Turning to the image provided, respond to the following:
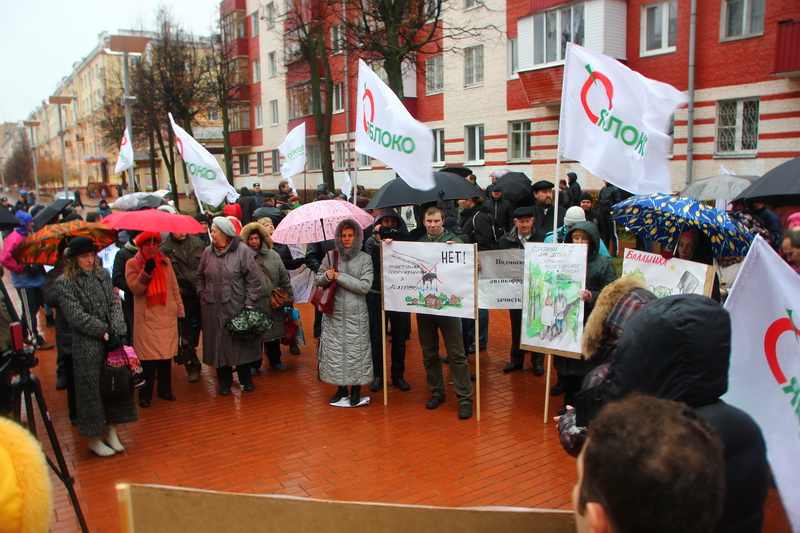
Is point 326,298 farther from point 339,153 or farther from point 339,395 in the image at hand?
point 339,153

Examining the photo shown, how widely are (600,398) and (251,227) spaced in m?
5.84

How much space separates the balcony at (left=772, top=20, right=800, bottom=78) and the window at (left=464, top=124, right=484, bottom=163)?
38.6ft

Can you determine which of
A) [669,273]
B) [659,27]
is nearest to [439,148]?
[659,27]

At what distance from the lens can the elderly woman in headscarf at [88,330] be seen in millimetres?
5238

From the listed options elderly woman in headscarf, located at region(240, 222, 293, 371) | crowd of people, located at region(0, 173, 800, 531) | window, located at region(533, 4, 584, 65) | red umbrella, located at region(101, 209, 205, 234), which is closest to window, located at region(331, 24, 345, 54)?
window, located at region(533, 4, 584, 65)

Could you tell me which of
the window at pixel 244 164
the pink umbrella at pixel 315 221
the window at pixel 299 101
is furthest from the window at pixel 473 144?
the window at pixel 244 164

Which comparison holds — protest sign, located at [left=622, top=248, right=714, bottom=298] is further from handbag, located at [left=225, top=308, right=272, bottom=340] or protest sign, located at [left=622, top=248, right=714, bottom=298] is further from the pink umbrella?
handbag, located at [left=225, top=308, right=272, bottom=340]

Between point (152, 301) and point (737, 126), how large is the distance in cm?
1742

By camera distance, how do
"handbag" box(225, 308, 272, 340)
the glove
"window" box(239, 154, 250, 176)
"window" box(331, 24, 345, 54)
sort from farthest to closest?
"window" box(239, 154, 250, 176) → "window" box(331, 24, 345, 54) → "handbag" box(225, 308, 272, 340) → the glove

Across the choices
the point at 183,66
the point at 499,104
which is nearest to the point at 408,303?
the point at 499,104

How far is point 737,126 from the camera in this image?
711 inches

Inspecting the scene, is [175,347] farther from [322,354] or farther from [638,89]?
[638,89]

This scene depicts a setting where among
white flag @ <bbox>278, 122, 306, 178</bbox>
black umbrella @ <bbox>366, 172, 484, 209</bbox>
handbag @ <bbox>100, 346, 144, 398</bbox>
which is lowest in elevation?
handbag @ <bbox>100, 346, 144, 398</bbox>

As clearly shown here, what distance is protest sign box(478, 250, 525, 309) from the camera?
662 cm
